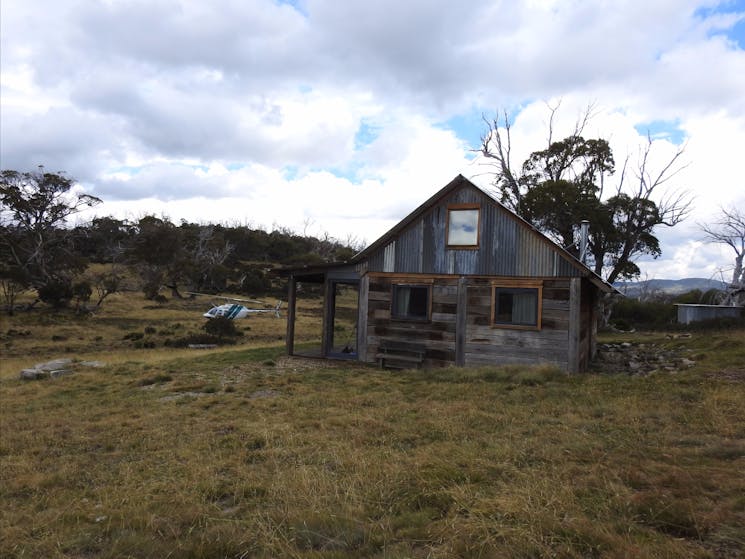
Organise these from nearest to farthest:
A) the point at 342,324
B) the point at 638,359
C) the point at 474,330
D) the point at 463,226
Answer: the point at 474,330, the point at 463,226, the point at 638,359, the point at 342,324

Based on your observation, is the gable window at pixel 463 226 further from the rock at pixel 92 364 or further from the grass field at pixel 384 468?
the rock at pixel 92 364

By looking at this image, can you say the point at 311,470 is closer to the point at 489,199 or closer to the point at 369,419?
the point at 369,419

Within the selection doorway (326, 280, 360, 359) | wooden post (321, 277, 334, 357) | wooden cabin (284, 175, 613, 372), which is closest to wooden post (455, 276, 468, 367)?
wooden cabin (284, 175, 613, 372)

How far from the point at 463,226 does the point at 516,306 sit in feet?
8.84

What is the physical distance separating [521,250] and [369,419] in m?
7.57

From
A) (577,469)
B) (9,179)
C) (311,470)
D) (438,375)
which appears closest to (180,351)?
(438,375)

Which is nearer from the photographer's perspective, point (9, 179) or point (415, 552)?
point (415, 552)

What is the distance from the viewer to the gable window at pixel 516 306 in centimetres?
1343

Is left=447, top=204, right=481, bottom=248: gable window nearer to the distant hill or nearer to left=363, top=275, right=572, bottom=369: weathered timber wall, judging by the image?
left=363, top=275, right=572, bottom=369: weathered timber wall

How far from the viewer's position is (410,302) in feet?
48.9

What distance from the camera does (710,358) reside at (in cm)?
1459

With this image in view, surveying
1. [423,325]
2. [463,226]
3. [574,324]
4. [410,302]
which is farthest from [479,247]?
[574,324]

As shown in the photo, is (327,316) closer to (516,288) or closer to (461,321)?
(461,321)

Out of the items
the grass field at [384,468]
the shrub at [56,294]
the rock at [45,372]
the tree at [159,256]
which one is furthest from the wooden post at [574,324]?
the tree at [159,256]
